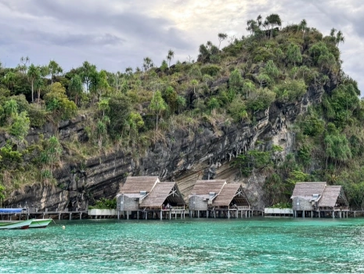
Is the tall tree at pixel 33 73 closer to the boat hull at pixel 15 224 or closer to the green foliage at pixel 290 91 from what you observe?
the boat hull at pixel 15 224

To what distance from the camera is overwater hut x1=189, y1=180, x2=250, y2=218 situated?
208 feet

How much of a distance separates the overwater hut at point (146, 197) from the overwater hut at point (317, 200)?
1498 centimetres

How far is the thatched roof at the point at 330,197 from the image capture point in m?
63.9

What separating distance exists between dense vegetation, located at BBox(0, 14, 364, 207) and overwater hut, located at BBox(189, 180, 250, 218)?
9254mm

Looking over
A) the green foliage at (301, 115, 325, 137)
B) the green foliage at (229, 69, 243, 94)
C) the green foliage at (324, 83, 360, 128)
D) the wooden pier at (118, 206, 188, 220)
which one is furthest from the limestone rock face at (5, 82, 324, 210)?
the green foliage at (229, 69, 243, 94)

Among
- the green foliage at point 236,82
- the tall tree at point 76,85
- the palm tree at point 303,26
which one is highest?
the palm tree at point 303,26

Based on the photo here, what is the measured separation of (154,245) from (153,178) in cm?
2898

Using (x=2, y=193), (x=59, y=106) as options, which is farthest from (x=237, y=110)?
(x=2, y=193)

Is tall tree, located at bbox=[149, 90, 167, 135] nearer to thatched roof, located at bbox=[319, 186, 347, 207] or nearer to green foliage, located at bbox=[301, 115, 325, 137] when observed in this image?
thatched roof, located at bbox=[319, 186, 347, 207]

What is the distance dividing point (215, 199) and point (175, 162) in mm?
9103

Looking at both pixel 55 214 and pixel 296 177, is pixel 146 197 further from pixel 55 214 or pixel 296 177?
pixel 296 177

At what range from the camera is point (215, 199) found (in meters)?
63.6

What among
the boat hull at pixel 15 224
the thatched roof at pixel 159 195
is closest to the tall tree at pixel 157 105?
the thatched roof at pixel 159 195

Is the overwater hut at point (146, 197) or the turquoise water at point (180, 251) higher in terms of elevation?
the overwater hut at point (146, 197)
